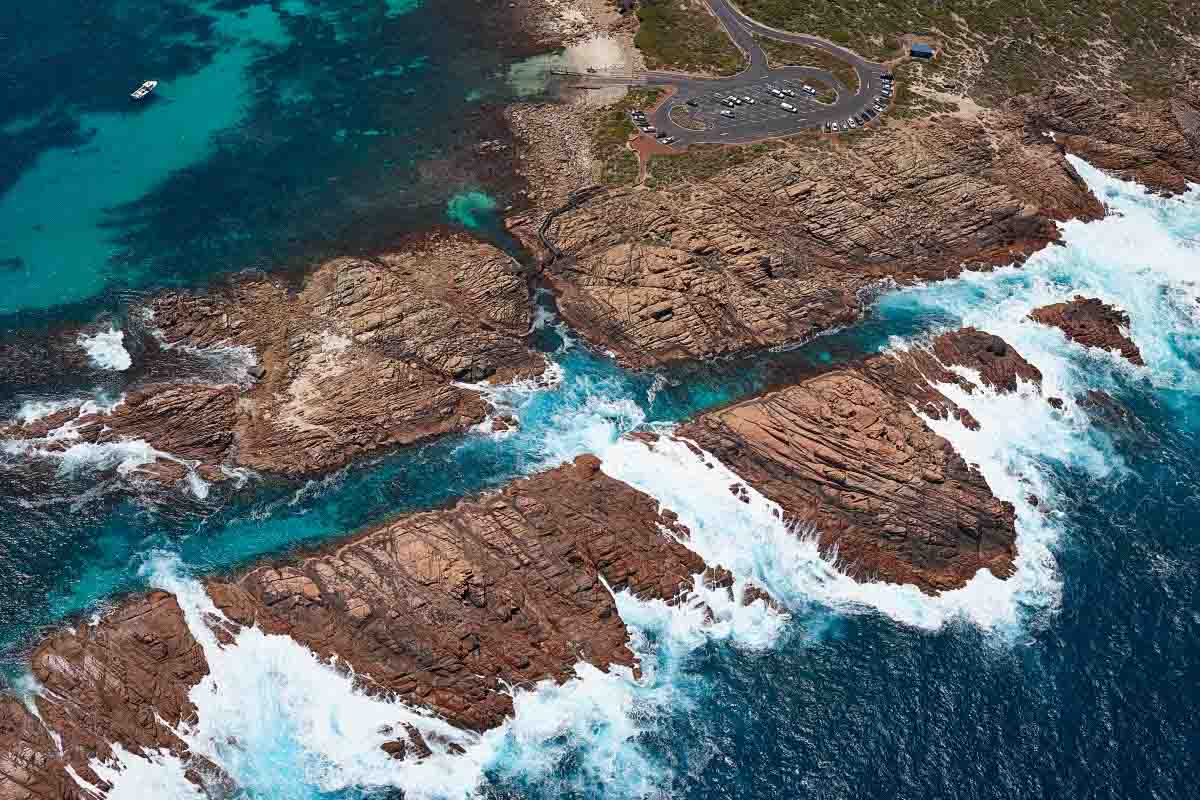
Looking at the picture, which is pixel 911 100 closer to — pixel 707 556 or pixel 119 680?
pixel 707 556

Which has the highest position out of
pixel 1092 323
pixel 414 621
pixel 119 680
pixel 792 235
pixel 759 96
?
pixel 759 96

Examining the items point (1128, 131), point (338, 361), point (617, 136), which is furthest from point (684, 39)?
point (338, 361)

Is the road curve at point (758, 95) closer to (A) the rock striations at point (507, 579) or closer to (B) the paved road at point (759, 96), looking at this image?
(B) the paved road at point (759, 96)

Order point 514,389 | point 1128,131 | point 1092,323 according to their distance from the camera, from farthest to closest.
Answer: point 1128,131
point 1092,323
point 514,389

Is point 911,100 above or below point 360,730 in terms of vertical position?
above

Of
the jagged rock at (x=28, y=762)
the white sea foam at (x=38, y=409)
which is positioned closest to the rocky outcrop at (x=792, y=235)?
the white sea foam at (x=38, y=409)

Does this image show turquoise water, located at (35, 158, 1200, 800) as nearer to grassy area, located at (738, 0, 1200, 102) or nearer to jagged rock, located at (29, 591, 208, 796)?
jagged rock, located at (29, 591, 208, 796)

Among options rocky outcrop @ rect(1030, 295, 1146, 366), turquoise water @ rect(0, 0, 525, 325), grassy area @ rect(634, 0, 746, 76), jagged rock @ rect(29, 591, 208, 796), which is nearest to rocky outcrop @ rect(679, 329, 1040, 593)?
rocky outcrop @ rect(1030, 295, 1146, 366)
